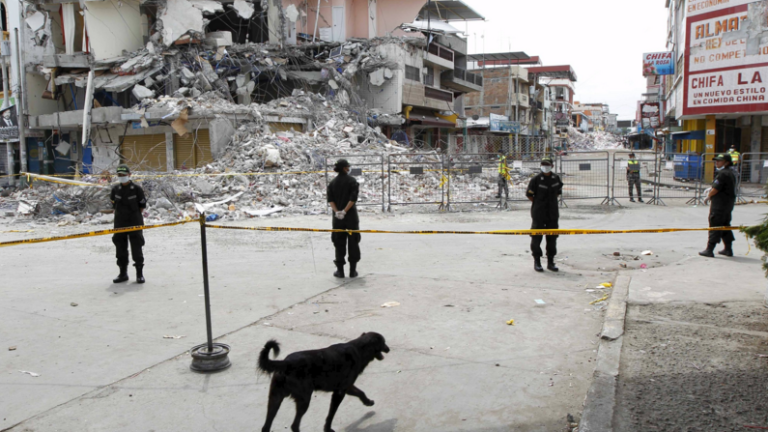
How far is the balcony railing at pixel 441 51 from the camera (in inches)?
1553

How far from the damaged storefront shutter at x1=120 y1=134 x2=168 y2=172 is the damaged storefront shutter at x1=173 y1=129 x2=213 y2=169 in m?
0.67

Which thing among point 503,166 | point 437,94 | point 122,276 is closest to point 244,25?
point 437,94

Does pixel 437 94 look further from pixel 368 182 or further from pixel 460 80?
pixel 368 182

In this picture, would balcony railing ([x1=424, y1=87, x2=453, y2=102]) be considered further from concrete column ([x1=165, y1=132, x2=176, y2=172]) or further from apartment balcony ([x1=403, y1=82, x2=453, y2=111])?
concrete column ([x1=165, y1=132, x2=176, y2=172])

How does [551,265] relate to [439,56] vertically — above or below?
below

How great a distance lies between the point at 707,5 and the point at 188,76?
2259 cm

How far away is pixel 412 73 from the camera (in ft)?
118

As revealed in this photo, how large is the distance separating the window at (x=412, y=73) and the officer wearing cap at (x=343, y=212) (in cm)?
2848

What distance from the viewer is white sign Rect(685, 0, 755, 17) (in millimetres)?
22078

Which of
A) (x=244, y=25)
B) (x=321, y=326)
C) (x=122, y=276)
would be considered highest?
(x=244, y=25)

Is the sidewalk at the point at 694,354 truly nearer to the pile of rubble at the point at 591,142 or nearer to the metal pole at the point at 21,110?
the metal pole at the point at 21,110

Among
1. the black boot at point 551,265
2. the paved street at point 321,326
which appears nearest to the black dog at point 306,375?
the paved street at point 321,326

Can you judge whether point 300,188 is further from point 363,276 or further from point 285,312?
point 285,312

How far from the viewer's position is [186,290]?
7.31m
